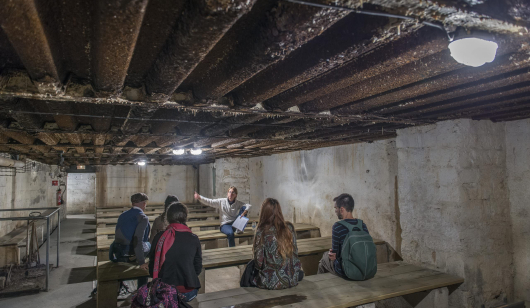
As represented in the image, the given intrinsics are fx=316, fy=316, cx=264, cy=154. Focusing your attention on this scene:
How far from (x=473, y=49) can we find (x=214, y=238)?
19.0 ft

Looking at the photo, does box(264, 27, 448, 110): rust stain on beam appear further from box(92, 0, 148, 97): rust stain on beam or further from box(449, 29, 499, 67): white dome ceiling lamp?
box(92, 0, 148, 97): rust stain on beam

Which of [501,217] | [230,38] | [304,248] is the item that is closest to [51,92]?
[230,38]

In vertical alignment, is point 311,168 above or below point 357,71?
below

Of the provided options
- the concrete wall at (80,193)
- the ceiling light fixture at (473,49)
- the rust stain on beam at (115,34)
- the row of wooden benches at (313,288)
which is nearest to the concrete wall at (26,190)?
the row of wooden benches at (313,288)

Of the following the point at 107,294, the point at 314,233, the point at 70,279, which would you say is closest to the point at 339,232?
the point at 107,294

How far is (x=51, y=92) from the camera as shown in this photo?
2.13 meters

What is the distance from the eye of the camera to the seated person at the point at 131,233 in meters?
4.45

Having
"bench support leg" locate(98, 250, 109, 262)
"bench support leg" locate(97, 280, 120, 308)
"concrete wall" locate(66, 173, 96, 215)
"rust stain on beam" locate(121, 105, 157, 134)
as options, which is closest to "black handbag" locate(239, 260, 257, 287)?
Result: "bench support leg" locate(97, 280, 120, 308)

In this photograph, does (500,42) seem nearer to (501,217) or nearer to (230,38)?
(230,38)

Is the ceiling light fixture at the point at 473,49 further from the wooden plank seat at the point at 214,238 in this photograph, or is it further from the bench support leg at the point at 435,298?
the wooden plank seat at the point at 214,238

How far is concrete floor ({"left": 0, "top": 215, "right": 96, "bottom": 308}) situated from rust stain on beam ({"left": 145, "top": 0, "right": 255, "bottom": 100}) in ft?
16.4

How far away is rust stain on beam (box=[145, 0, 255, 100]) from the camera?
4.27 feet

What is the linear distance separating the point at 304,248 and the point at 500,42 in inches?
183

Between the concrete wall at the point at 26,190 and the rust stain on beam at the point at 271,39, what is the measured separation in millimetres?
7907
